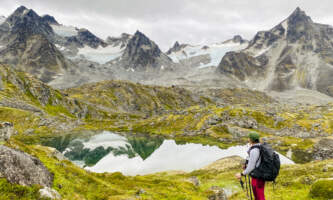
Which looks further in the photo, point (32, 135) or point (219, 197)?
point (32, 135)

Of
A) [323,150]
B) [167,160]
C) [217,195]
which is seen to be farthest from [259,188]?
[323,150]

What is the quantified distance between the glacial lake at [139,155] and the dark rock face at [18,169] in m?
56.1

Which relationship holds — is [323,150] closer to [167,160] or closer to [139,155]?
[167,160]

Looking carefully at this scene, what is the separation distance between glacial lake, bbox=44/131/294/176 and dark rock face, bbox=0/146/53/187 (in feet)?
184

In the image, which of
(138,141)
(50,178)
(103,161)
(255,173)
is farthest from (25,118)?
(255,173)

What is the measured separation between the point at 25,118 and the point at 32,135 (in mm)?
26170

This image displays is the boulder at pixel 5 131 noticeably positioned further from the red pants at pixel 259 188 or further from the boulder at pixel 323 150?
the boulder at pixel 323 150

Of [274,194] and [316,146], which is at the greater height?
[274,194]

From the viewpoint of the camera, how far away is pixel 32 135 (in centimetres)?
13525

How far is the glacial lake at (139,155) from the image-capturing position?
80.0 meters

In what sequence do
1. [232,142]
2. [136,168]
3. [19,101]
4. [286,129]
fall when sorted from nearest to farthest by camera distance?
[136,168] → [232,142] → [286,129] → [19,101]

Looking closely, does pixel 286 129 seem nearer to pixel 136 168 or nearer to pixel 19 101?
pixel 136 168

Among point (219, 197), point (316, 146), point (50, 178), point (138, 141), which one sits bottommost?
point (138, 141)

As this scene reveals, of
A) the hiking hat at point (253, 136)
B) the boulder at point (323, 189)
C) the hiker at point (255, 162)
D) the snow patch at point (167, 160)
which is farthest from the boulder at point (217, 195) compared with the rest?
the snow patch at point (167, 160)
